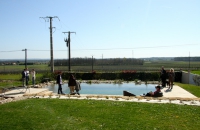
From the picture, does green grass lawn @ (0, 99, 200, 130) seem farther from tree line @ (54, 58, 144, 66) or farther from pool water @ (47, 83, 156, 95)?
tree line @ (54, 58, 144, 66)

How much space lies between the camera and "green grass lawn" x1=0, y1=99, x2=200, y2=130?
22.8ft

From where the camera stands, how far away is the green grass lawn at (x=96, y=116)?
6957 mm

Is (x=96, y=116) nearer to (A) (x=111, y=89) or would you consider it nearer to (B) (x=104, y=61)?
(A) (x=111, y=89)

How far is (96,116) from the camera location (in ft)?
26.2

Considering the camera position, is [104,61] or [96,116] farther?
[104,61]

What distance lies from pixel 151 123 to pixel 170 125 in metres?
0.60

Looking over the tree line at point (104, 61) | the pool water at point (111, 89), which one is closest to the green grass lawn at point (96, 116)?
the pool water at point (111, 89)

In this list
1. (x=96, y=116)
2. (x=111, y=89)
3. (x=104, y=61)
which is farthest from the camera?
(x=104, y=61)

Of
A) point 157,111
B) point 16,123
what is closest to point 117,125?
point 157,111

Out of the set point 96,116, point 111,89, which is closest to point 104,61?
point 111,89

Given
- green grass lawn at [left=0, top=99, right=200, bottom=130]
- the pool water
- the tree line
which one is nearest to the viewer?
green grass lawn at [left=0, top=99, right=200, bottom=130]

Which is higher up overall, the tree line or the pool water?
the tree line

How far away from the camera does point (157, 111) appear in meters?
8.58

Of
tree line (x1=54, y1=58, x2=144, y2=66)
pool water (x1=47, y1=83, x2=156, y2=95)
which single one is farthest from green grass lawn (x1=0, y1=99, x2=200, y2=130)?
tree line (x1=54, y1=58, x2=144, y2=66)
